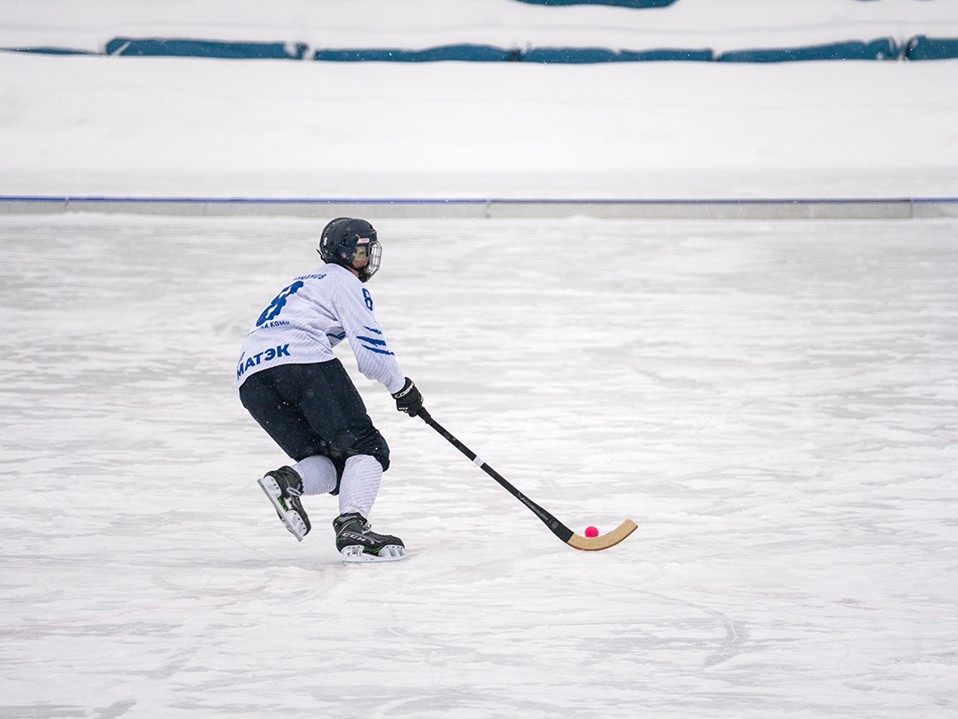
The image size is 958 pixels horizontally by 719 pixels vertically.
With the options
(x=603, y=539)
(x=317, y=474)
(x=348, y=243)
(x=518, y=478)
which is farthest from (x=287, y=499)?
(x=518, y=478)

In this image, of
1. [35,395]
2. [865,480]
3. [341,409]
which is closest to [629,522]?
[341,409]

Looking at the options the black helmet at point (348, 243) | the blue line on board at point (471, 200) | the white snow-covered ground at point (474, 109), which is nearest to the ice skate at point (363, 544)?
the black helmet at point (348, 243)

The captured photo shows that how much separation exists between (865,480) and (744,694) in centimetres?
196

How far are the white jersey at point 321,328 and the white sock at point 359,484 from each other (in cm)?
19

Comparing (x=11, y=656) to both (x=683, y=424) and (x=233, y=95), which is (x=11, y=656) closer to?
(x=683, y=424)

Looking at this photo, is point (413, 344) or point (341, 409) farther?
point (413, 344)

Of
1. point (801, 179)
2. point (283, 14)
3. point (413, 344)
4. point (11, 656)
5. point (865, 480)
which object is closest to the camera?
point (11, 656)

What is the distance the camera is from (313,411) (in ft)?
12.1

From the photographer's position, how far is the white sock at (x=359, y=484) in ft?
12.0

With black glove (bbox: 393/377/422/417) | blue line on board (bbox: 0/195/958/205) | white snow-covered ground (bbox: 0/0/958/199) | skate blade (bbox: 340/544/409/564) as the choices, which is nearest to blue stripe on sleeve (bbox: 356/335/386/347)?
black glove (bbox: 393/377/422/417)

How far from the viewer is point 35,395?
582cm

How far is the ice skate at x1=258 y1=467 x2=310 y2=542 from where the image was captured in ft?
11.6

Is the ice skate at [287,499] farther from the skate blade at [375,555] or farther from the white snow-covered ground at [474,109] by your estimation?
the white snow-covered ground at [474,109]

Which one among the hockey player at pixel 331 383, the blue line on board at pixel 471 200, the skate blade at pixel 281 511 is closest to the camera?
the skate blade at pixel 281 511
